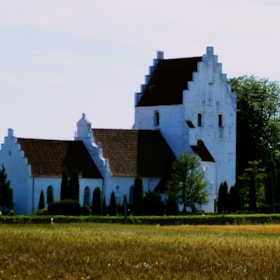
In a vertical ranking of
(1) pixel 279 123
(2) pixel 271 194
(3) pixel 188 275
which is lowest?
(3) pixel 188 275

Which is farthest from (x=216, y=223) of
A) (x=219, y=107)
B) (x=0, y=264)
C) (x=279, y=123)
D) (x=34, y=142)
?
(x=0, y=264)

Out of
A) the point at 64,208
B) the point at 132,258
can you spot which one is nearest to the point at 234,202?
the point at 64,208

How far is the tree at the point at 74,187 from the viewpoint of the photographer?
91375 mm

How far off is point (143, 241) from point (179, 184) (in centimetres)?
5358

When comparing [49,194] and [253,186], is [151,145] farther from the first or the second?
[49,194]

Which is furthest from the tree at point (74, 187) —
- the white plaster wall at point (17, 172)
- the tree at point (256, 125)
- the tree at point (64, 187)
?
the tree at point (256, 125)

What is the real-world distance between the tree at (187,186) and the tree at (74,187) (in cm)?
817

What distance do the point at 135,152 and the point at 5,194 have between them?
49.2 feet

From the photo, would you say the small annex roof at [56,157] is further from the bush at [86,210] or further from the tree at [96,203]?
the bush at [86,210]

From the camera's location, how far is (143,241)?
144 feet

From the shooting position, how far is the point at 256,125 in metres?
116

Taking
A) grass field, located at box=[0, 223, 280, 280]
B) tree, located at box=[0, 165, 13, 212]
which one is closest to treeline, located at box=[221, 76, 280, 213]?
tree, located at box=[0, 165, 13, 212]

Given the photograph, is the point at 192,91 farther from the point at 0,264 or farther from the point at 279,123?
the point at 0,264

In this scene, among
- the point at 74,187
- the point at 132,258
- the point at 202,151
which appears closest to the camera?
the point at 132,258
